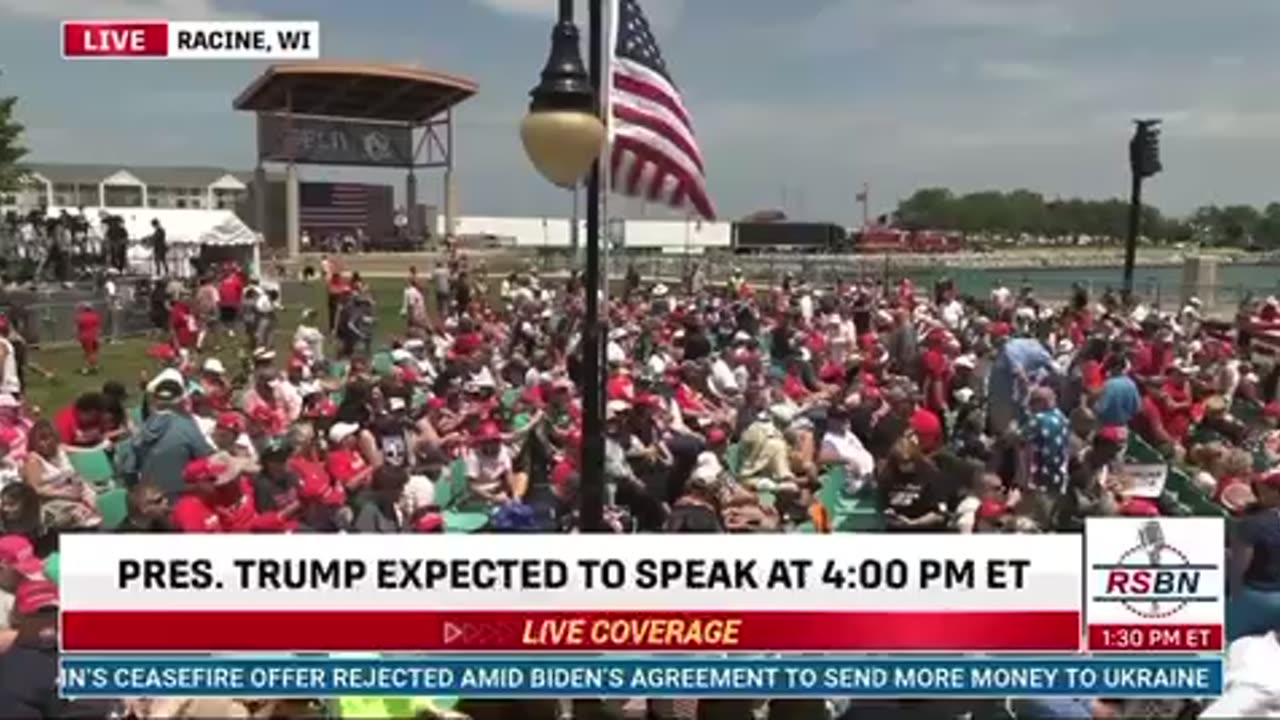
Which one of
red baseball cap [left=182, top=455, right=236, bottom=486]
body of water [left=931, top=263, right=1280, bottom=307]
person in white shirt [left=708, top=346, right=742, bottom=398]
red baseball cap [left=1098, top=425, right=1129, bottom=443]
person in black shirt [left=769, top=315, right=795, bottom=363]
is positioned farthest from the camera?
body of water [left=931, top=263, right=1280, bottom=307]

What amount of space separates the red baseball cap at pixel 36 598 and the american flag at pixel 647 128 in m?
3.58

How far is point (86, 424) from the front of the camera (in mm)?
10039

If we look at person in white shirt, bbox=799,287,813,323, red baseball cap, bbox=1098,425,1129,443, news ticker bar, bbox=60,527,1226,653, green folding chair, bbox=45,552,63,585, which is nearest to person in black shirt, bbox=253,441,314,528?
green folding chair, bbox=45,552,63,585

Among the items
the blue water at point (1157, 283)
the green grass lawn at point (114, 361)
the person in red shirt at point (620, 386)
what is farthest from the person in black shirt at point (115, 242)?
the person in red shirt at point (620, 386)

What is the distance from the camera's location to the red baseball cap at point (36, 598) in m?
5.40

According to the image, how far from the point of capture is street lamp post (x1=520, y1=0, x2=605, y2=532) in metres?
5.72

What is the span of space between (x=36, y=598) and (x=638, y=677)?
99.1 inches

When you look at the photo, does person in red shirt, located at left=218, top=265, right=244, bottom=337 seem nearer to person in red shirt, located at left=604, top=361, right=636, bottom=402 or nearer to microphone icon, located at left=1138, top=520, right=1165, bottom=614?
person in red shirt, located at left=604, top=361, right=636, bottom=402

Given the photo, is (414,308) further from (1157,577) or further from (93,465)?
(1157,577)

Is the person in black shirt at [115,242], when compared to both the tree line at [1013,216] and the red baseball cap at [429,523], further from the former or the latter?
the tree line at [1013,216]

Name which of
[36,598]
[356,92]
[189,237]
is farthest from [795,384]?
[356,92]

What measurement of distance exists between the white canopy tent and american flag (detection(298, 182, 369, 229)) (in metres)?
44.3

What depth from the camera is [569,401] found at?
39.4ft

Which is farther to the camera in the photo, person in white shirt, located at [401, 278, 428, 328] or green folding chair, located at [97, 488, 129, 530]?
person in white shirt, located at [401, 278, 428, 328]
